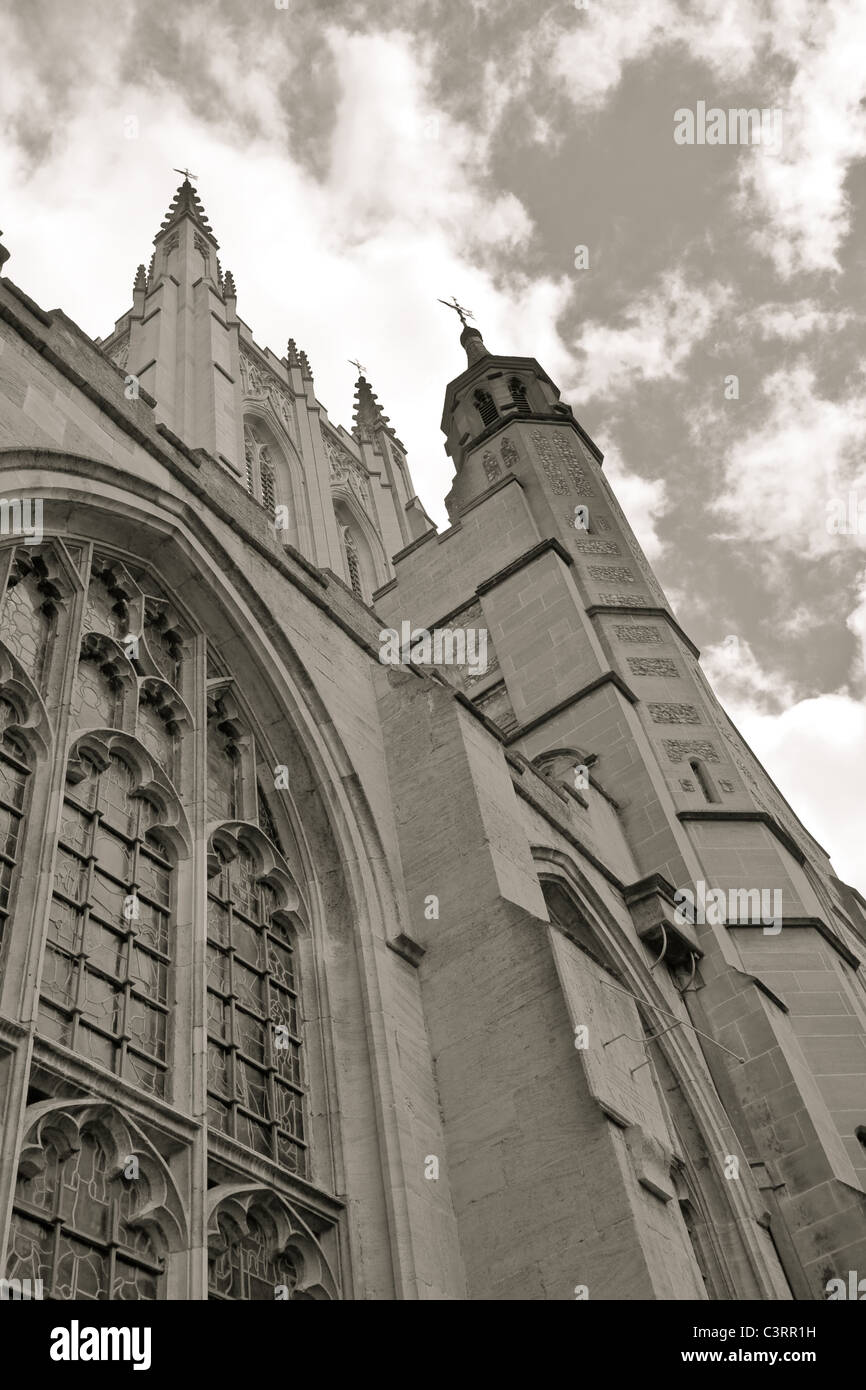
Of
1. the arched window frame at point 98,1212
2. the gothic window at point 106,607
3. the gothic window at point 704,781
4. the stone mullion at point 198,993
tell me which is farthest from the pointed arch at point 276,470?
the arched window frame at point 98,1212

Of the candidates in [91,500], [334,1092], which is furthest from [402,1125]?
[91,500]

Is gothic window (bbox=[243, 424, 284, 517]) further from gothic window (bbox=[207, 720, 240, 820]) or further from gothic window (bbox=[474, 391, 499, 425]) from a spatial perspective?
gothic window (bbox=[207, 720, 240, 820])

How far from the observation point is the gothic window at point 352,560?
126 ft

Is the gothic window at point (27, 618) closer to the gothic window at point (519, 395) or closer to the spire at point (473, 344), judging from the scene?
the gothic window at point (519, 395)

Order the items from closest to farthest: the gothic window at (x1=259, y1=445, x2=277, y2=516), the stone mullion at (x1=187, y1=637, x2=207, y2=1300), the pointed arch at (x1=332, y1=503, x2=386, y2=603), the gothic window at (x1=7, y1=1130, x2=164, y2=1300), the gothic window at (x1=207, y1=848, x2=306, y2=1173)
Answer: the gothic window at (x1=7, y1=1130, x2=164, y2=1300) → the stone mullion at (x1=187, y1=637, x2=207, y2=1300) → the gothic window at (x1=207, y1=848, x2=306, y2=1173) → the gothic window at (x1=259, y1=445, x2=277, y2=516) → the pointed arch at (x1=332, y1=503, x2=386, y2=603)

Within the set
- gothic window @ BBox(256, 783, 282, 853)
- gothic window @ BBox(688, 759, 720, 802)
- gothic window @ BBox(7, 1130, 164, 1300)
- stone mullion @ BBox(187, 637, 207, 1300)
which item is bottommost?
gothic window @ BBox(7, 1130, 164, 1300)

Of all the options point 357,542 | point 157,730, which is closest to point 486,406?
point 157,730

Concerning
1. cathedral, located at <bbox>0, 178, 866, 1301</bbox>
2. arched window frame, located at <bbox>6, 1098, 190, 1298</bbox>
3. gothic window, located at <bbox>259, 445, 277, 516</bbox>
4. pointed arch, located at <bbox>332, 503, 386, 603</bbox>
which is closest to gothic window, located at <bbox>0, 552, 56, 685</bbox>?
cathedral, located at <bbox>0, 178, 866, 1301</bbox>

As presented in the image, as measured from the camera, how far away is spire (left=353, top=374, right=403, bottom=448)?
48906 mm

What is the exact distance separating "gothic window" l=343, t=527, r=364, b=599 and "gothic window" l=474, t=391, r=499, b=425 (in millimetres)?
13779

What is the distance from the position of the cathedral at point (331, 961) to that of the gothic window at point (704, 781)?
10 centimetres

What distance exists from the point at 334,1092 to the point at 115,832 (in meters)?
1.91

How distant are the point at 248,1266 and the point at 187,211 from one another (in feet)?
138

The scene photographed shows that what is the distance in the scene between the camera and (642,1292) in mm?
6352
